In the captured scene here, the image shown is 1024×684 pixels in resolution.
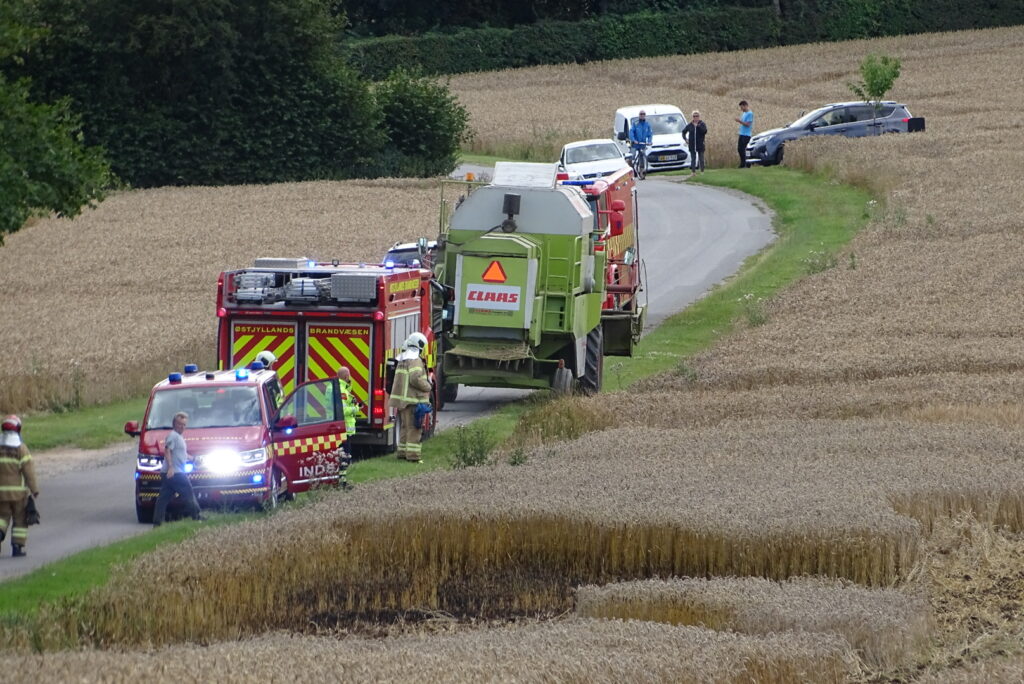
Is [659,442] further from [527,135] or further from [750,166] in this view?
[527,135]

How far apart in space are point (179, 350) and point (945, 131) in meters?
37.5

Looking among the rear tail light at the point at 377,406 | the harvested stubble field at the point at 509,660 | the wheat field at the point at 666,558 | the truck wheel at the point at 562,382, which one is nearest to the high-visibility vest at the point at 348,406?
the rear tail light at the point at 377,406

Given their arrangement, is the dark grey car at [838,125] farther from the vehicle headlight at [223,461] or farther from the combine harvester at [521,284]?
the vehicle headlight at [223,461]

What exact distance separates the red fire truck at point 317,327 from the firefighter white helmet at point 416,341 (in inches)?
12.8

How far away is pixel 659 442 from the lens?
19156mm

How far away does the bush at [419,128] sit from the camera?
60062 mm

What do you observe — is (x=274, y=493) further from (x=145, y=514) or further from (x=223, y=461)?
(x=145, y=514)

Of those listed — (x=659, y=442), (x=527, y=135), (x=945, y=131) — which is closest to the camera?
(x=659, y=442)

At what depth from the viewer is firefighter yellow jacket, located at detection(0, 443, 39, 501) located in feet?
57.9

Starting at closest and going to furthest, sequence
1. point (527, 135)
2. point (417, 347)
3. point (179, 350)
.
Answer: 1. point (417, 347)
2. point (179, 350)
3. point (527, 135)

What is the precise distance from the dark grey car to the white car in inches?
371

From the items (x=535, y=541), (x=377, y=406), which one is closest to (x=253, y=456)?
(x=377, y=406)

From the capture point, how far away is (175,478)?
1811 centimetres

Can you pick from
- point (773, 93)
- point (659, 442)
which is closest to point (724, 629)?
point (659, 442)
